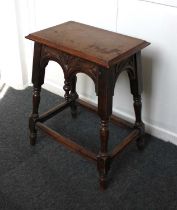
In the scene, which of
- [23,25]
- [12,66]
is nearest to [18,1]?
[23,25]

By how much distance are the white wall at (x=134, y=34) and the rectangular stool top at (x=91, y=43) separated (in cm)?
17

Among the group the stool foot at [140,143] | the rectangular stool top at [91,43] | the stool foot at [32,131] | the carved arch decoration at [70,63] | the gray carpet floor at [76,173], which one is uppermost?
the rectangular stool top at [91,43]

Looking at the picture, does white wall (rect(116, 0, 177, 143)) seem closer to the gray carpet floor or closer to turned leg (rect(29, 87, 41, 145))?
the gray carpet floor

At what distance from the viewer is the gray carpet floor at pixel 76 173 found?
1.25m

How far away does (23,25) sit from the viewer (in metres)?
1.84

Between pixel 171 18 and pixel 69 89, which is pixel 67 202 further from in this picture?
pixel 171 18

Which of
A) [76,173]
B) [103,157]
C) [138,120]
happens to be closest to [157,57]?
[138,120]

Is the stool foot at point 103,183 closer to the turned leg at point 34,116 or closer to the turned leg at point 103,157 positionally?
the turned leg at point 103,157

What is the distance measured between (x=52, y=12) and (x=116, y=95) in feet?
1.84

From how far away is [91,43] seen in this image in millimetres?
1187

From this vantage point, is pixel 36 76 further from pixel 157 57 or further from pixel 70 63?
pixel 157 57

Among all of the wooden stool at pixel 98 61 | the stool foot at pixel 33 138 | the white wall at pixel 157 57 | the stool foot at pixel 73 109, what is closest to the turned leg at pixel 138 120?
the wooden stool at pixel 98 61

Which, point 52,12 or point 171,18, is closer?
point 171,18

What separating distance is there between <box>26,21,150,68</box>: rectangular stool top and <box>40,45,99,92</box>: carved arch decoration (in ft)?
0.13
